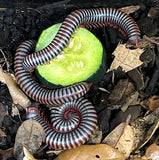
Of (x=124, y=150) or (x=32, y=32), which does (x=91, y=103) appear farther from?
(x=32, y=32)

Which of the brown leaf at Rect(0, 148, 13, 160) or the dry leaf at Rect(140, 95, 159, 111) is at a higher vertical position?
the dry leaf at Rect(140, 95, 159, 111)

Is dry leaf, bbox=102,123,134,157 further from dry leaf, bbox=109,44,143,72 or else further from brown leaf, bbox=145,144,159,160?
dry leaf, bbox=109,44,143,72

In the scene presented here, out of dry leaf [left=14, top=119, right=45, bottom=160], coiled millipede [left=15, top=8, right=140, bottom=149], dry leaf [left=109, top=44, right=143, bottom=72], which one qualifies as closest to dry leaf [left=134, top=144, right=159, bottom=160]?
coiled millipede [left=15, top=8, right=140, bottom=149]

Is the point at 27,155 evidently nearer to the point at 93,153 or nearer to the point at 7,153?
the point at 7,153

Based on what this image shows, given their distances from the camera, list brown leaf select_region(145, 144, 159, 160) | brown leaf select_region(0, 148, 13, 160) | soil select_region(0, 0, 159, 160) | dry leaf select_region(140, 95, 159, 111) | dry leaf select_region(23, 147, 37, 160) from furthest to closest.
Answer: soil select_region(0, 0, 159, 160) < dry leaf select_region(140, 95, 159, 111) < brown leaf select_region(0, 148, 13, 160) < brown leaf select_region(145, 144, 159, 160) < dry leaf select_region(23, 147, 37, 160)

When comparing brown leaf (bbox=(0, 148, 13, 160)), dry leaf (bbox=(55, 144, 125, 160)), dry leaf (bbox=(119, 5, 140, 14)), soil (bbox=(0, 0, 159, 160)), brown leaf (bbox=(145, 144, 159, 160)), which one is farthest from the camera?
dry leaf (bbox=(119, 5, 140, 14))

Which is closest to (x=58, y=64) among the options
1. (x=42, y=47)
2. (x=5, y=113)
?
(x=42, y=47)

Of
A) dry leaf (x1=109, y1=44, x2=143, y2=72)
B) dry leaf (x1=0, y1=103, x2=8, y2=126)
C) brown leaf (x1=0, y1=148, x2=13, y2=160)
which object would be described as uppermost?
dry leaf (x1=109, y1=44, x2=143, y2=72)
